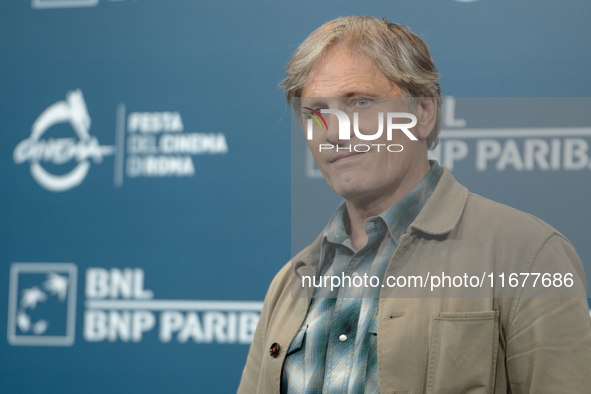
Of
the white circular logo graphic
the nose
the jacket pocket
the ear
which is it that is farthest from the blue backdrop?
the jacket pocket

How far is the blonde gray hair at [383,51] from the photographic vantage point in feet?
2.92

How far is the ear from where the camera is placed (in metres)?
0.94

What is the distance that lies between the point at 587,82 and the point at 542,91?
118 millimetres

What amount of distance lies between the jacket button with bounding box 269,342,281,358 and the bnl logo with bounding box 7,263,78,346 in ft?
3.49

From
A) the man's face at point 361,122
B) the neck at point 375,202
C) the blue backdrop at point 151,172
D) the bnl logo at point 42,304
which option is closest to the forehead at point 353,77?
the man's face at point 361,122

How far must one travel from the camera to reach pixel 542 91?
4.96 ft

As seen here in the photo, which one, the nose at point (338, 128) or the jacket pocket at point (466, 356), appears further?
the nose at point (338, 128)

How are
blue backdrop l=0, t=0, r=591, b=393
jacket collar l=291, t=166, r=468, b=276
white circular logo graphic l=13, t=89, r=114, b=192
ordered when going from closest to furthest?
jacket collar l=291, t=166, r=468, b=276
blue backdrop l=0, t=0, r=591, b=393
white circular logo graphic l=13, t=89, r=114, b=192

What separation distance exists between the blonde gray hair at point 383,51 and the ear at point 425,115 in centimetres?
1

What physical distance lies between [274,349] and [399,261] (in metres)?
0.27

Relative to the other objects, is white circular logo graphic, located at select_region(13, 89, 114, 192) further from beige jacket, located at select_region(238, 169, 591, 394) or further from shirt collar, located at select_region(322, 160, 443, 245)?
beige jacket, located at select_region(238, 169, 591, 394)

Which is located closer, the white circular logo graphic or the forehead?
the forehead

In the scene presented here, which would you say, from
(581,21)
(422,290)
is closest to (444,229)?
(422,290)

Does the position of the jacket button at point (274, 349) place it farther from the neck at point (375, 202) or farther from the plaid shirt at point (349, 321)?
the neck at point (375, 202)
